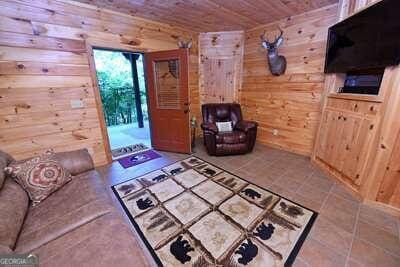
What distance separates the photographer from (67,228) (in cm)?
115

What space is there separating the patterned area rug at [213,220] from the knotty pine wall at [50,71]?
1244 millimetres

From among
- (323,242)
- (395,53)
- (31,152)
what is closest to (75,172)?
(31,152)

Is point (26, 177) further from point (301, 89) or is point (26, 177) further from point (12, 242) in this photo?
point (301, 89)

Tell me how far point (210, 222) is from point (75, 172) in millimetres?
1497

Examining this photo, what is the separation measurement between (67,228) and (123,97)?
5.50 meters

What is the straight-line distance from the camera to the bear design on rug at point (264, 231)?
158 centimetres

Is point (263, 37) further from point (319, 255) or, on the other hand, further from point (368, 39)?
point (319, 255)

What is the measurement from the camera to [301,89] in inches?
123

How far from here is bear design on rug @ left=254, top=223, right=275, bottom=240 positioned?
5.17 feet

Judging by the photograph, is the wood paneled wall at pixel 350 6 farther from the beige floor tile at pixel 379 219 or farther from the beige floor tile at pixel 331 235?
the beige floor tile at pixel 331 235

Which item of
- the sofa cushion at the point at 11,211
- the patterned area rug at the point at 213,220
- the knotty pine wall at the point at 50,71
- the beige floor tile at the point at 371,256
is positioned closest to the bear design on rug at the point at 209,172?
the patterned area rug at the point at 213,220

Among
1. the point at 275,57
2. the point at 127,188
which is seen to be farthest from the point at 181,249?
the point at 275,57

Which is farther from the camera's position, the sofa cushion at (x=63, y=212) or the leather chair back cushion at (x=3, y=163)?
the leather chair back cushion at (x=3, y=163)

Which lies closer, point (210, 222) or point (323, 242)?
point (323, 242)
